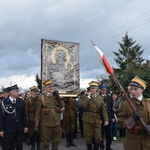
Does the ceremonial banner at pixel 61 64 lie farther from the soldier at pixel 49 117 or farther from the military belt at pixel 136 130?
the military belt at pixel 136 130

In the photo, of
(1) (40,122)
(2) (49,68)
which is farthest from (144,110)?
(2) (49,68)

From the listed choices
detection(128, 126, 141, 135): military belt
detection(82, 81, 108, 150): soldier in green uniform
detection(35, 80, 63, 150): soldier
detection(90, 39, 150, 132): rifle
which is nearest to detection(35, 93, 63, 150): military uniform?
detection(35, 80, 63, 150): soldier

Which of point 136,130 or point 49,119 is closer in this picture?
point 136,130

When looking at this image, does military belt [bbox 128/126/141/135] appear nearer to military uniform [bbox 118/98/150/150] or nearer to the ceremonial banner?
military uniform [bbox 118/98/150/150]

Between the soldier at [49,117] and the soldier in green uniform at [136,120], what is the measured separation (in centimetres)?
317

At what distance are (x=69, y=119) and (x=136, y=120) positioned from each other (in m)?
6.45

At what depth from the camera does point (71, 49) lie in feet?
34.7

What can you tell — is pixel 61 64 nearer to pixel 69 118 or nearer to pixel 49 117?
pixel 69 118

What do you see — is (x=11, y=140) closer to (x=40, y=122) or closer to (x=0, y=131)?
(x=0, y=131)

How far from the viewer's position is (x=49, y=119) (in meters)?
7.71

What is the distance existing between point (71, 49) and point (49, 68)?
1280 millimetres

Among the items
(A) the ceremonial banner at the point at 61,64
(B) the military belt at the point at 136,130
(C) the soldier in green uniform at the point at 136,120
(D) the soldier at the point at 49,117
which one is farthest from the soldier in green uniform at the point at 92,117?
(B) the military belt at the point at 136,130

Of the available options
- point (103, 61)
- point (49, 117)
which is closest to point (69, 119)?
point (49, 117)

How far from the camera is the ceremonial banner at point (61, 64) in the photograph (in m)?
9.83
